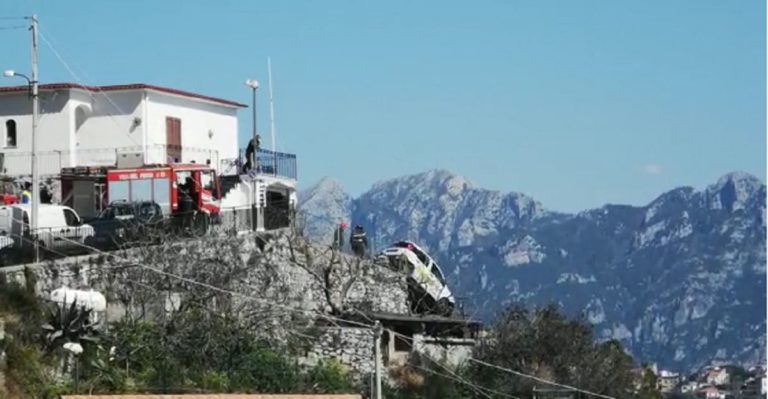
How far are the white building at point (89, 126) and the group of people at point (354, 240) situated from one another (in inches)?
296

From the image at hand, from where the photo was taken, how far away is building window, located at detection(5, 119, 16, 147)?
2746 inches

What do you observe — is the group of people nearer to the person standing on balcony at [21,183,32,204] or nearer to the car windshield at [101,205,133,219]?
the car windshield at [101,205,133,219]

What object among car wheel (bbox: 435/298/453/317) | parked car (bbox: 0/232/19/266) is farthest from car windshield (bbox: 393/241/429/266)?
parked car (bbox: 0/232/19/266)

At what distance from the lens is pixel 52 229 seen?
180 ft

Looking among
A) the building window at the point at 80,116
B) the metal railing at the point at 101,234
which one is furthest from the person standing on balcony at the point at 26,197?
the building window at the point at 80,116

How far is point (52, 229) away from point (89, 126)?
15.7m

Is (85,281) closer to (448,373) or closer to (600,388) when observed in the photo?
(448,373)

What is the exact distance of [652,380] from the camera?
74.2 metres

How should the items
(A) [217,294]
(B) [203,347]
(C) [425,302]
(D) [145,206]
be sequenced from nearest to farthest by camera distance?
(B) [203,347] → (A) [217,294] → (D) [145,206] → (C) [425,302]

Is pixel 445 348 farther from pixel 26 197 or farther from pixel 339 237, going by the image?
pixel 26 197

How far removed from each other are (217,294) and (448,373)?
751 cm

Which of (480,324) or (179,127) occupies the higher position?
(179,127)

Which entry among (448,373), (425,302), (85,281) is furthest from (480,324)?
(85,281)

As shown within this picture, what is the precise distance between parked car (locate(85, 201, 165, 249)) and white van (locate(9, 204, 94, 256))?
0.45m
